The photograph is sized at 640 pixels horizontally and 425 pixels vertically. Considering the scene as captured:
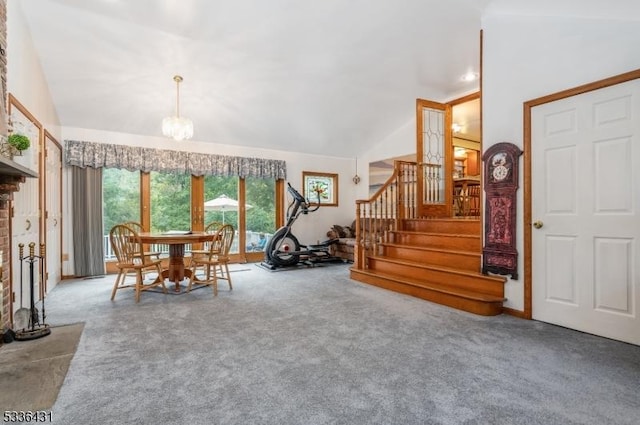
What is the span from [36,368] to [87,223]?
3510 millimetres

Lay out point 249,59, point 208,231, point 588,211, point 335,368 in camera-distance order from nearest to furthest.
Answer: point 335,368, point 588,211, point 249,59, point 208,231

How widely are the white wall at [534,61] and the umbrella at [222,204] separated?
15.1 feet

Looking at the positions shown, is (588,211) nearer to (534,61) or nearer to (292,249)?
(534,61)

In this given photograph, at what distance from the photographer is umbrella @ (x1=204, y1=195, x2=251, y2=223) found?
6.08 m

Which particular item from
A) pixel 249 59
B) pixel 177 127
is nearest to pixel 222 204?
pixel 177 127

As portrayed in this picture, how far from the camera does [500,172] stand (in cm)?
327

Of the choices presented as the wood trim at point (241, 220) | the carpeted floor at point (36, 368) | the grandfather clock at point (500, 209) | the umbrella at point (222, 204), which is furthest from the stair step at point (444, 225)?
the carpeted floor at point (36, 368)

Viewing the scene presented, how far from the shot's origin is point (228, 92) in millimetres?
4832

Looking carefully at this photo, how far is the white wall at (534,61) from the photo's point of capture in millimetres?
2568

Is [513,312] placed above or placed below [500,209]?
below

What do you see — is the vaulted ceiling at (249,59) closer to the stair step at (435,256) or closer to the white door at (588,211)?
the white door at (588,211)

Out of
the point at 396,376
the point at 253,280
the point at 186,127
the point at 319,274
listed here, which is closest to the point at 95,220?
the point at 186,127

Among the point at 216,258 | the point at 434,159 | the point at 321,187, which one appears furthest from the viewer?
the point at 321,187

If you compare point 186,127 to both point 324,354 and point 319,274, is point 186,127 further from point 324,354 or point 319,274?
point 324,354
